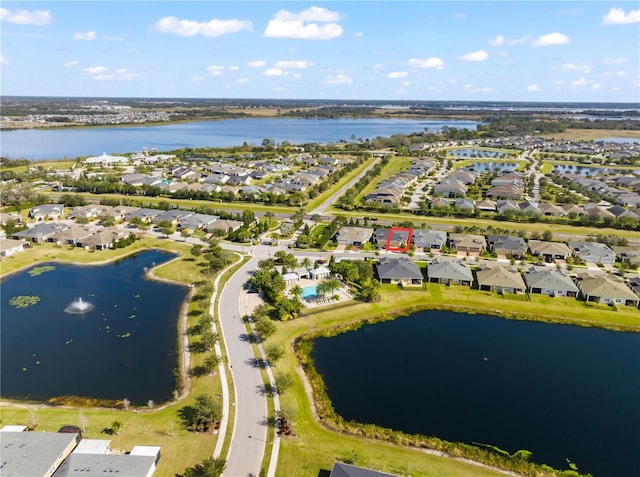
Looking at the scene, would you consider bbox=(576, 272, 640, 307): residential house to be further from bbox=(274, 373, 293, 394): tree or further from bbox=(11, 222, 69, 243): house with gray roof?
bbox=(11, 222, 69, 243): house with gray roof

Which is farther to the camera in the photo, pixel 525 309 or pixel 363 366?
pixel 525 309

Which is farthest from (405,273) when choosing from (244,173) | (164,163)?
(164,163)

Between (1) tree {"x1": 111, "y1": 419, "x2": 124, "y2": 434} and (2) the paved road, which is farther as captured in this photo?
(1) tree {"x1": 111, "y1": 419, "x2": 124, "y2": 434}

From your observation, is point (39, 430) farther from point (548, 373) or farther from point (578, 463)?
point (548, 373)

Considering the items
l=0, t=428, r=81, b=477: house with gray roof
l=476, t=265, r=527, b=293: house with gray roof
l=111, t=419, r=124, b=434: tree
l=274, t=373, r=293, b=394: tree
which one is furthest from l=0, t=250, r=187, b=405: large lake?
l=476, t=265, r=527, b=293: house with gray roof

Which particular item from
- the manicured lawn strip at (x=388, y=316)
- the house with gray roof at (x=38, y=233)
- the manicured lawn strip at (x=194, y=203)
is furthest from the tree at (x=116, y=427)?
the manicured lawn strip at (x=194, y=203)

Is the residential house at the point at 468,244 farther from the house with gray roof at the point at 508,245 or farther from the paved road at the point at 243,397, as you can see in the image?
the paved road at the point at 243,397
